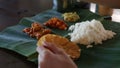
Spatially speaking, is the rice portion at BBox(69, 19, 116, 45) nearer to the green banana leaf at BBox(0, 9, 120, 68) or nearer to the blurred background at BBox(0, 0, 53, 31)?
the green banana leaf at BBox(0, 9, 120, 68)

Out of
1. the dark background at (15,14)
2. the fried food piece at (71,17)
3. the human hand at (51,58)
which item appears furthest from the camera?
the fried food piece at (71,17)

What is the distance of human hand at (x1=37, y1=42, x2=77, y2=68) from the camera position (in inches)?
14.6

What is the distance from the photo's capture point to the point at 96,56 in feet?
2.36

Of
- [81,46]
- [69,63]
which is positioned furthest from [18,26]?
[69,63]

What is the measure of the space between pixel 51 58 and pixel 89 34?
1.44 feet

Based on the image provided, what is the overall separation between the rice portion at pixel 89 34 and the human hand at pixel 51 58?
396mm

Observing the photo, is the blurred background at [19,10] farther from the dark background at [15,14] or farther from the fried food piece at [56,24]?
the fried food piece at [56,24]

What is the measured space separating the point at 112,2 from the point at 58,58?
0.28 m

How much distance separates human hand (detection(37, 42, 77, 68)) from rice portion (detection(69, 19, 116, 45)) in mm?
396

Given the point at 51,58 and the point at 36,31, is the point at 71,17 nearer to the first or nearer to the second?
the point at 36,31

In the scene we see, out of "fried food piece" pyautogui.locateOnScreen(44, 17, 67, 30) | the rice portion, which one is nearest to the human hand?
the rice portion

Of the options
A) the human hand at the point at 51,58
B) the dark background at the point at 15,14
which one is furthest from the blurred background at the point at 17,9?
the human hand at the point at 51,58

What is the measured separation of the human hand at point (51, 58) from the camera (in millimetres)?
370

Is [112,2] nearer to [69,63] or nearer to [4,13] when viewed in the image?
[69,63]
